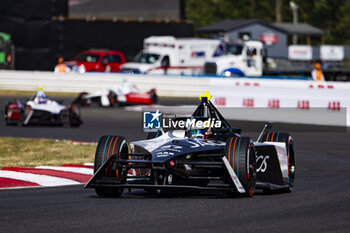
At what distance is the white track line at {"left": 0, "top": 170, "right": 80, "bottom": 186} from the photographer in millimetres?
11753

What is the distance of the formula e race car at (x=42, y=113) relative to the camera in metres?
21.6

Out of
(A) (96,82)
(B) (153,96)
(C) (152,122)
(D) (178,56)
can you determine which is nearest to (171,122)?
(C) (152,122)

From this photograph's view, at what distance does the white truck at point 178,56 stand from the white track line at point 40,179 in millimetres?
28199

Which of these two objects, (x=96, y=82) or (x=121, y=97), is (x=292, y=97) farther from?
(x=96, y=82)

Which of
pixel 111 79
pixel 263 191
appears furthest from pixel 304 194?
pixel 111 79

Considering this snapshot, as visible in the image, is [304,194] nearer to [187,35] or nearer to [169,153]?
[169,153]

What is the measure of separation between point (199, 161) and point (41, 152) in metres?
7.22

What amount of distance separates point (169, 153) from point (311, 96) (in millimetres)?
15436

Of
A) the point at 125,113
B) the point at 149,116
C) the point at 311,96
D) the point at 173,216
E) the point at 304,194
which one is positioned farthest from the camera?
the point at 125,113

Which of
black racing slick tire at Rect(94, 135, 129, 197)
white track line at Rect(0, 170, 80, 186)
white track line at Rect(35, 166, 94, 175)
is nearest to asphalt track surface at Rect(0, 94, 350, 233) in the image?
black racing slick tire at Rect(94, 135, 129, 197)

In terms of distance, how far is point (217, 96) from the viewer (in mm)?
27766

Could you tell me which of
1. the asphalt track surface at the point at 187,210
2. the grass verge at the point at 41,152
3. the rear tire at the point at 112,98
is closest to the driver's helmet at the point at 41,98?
the grass verge at the point at 41,152

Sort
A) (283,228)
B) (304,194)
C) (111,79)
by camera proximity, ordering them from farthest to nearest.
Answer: (111,79) → (304,194) → (283,228)

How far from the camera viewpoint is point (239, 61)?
39844 millimetres
